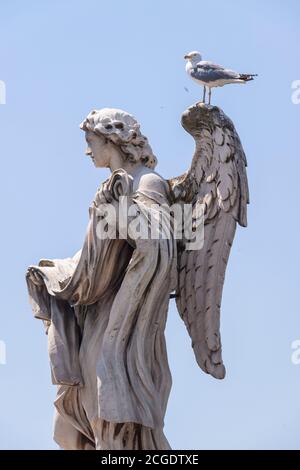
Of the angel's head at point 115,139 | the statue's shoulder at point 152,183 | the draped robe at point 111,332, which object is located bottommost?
the draped robe at point 111,332

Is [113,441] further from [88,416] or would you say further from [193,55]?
[193,55]

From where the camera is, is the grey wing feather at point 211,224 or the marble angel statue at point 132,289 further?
the grey wing feather at point 211,224

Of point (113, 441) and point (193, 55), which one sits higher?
point (193, 55)

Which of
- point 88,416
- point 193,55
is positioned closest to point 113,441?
point 88,416

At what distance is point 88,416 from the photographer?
45.6 m

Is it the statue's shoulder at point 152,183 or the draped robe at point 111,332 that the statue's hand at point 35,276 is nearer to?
the draped robe at point 111,332

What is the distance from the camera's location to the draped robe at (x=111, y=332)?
45.3 meters

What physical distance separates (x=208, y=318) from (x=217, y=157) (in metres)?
1.24

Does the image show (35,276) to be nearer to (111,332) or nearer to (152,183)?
(111,332)

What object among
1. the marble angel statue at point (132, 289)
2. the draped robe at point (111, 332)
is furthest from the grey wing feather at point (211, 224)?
the draped robe at point (111, 332)

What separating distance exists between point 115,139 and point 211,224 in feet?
3.22

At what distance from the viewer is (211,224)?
1806 inches

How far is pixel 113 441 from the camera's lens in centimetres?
4528

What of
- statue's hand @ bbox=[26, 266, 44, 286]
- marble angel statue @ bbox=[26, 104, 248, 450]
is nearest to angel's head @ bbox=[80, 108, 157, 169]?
marble angel statue @ bbox=[26, 104, 248, 450]
